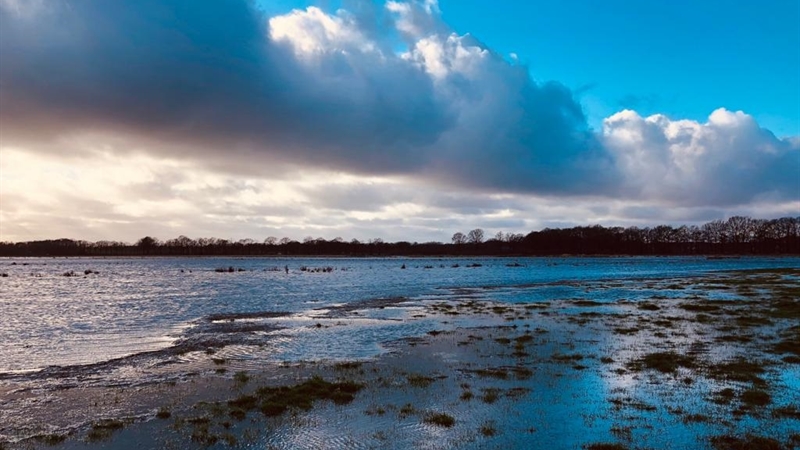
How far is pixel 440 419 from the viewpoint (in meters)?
12.9

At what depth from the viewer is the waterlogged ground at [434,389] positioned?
469 inches

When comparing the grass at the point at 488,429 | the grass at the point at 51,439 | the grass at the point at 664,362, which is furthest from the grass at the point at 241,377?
the grass at the point at 664,362

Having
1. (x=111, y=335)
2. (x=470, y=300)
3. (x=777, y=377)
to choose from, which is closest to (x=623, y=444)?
(x=777, y=377)

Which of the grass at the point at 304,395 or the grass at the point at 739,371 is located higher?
the grass at the point at 739,371

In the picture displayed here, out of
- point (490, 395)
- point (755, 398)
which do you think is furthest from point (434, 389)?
point (755, 398)

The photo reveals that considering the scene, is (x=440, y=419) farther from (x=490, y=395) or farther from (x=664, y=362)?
(x=664, y=362)

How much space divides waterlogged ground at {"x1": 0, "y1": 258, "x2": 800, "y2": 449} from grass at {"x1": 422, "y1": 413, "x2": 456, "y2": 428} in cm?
7

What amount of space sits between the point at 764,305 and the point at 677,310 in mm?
6617

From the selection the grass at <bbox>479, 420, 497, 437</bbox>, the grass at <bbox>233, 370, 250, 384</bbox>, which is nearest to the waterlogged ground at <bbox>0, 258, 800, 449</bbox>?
the grass at <bbox>479, 420, 497, 437</bbox>

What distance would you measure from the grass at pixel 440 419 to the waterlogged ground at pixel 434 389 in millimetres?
72

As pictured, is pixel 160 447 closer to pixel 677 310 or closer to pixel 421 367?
pixel 421 367

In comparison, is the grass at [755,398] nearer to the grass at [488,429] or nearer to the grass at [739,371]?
the grass at [739,371]

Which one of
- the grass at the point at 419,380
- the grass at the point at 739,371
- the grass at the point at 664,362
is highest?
the grass at the point at 739,371

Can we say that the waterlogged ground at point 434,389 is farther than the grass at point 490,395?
No
